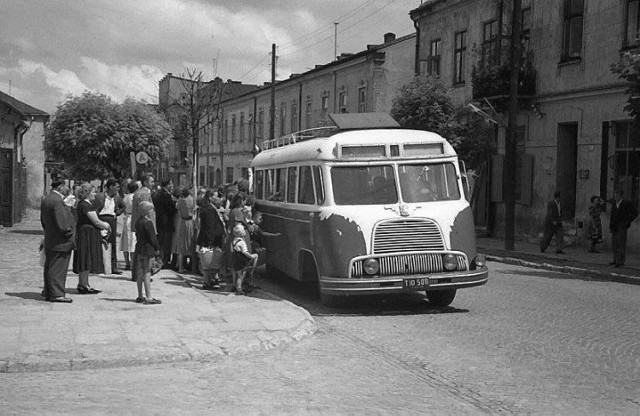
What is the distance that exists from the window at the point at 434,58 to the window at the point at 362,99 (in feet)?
26.1

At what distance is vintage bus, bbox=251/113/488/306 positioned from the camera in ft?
36.3

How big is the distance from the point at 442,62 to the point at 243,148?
30.6 metres

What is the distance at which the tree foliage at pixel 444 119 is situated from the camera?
2727cm

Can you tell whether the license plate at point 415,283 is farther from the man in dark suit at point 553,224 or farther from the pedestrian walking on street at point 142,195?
the man in dark suit at point 553,224

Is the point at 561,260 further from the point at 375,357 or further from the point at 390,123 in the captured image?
the point at 375,357

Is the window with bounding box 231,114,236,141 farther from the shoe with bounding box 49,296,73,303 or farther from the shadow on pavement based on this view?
the shoe with bounding box 49,296,73,303

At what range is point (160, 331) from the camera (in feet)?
31.0

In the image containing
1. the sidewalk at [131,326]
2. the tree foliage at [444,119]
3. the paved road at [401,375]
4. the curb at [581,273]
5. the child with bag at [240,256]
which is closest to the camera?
the paved road at [401,375]

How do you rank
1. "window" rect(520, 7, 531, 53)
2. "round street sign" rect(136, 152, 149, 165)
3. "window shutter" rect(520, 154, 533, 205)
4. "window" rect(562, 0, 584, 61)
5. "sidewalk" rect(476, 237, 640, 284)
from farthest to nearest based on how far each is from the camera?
1. "window" rect(520, 7, 531, 53)
2. "window shutter" rect(520, 154, 533, 205)
3. "round street sign" rect(136, 152, 149, 165)
4. "window" rect(562, 0, 584, 61)
5. "sidewalk" rect(476, 237, 640, 284)

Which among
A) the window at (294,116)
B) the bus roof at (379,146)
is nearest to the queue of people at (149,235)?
the bus roof at (379,146)

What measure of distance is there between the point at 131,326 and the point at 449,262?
4357 mm

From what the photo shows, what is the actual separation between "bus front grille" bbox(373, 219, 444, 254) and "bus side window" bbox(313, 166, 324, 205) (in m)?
1.09

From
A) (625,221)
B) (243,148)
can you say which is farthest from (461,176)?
(243,148)

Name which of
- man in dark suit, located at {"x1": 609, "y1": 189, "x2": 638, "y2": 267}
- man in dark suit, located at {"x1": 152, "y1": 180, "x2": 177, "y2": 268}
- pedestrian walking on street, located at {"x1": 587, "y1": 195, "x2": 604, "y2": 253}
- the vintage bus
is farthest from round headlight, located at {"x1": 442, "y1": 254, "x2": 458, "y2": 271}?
pedestrian walking on street, located at {"x1": 587, "y1": 195, "x2": 604, "y2": 253}
